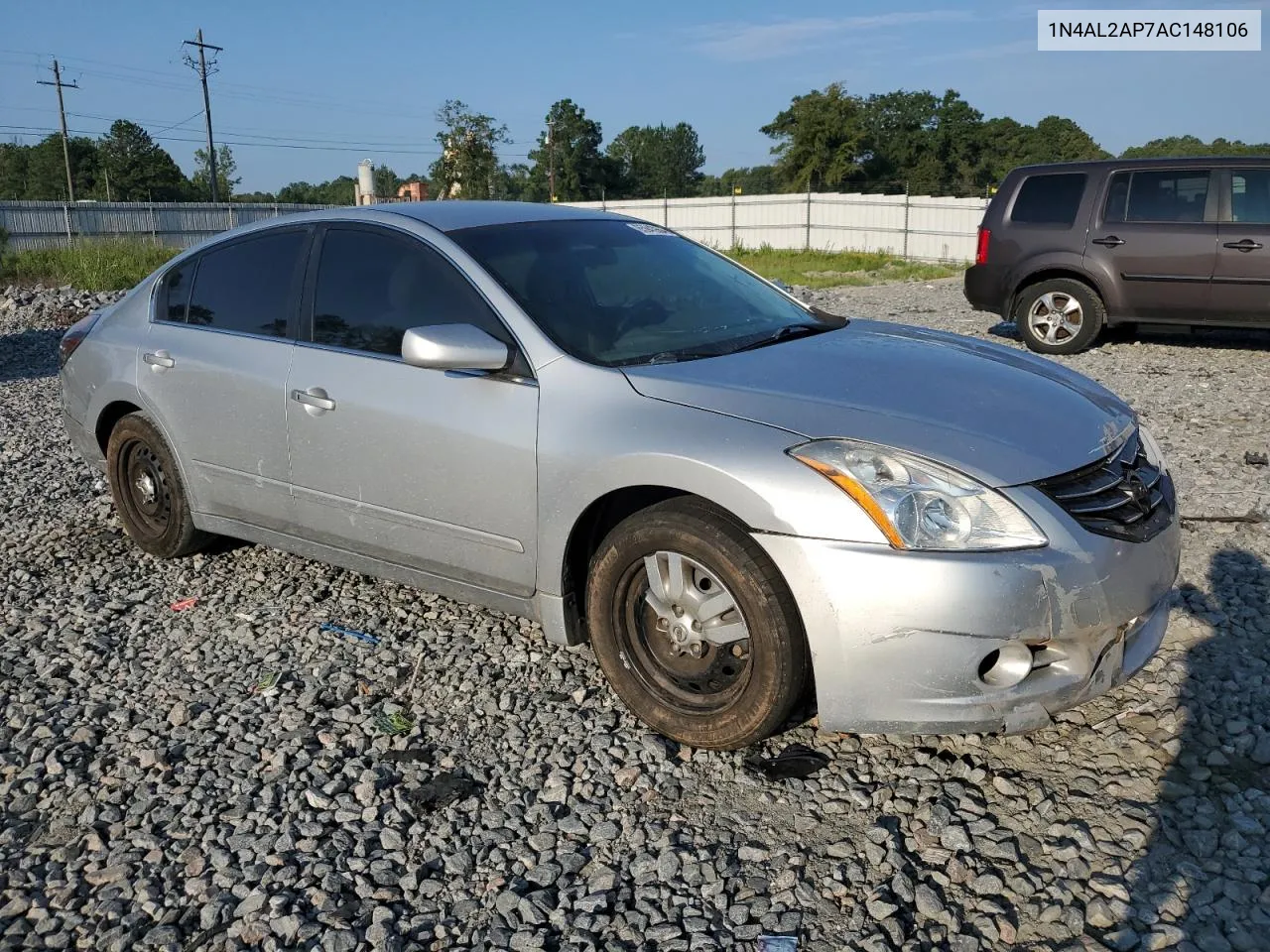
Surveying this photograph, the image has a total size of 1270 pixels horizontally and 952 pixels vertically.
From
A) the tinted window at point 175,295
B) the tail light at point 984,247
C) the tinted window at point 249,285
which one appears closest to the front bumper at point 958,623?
the tinted window at point 249,285

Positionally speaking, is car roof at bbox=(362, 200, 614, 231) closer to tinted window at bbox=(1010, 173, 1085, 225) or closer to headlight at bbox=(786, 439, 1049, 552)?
headlight at bbox=(786, 439, 1049, 552)

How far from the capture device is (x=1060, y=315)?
1045 cm

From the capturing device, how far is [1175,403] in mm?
8094

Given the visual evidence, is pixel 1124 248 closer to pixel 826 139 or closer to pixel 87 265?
pixel 87 265

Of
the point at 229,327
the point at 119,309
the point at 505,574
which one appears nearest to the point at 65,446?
the point at 119,309

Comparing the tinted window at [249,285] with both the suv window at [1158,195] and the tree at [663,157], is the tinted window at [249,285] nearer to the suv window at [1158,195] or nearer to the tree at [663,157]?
the suv window at [1158,195]

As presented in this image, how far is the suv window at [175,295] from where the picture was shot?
4.83m

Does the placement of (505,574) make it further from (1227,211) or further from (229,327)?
(1227,211)

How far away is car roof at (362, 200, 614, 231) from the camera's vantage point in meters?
4.09

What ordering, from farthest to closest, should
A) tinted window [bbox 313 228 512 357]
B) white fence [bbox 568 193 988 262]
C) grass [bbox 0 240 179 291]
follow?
white fence [bbox 568 193 988 262] < grass [bbox 0 240 179 291] < tinted window [bbox 313 228 512 357]

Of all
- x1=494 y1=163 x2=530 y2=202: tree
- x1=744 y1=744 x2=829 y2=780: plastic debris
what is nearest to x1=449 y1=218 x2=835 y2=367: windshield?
x1=744 y1=744 x2=829 y2=780: plastic debris

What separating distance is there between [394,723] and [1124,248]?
350 inches

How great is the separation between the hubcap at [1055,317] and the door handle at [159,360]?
848 cm

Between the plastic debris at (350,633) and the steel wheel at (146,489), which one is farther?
the steel wheel at (146,489)
